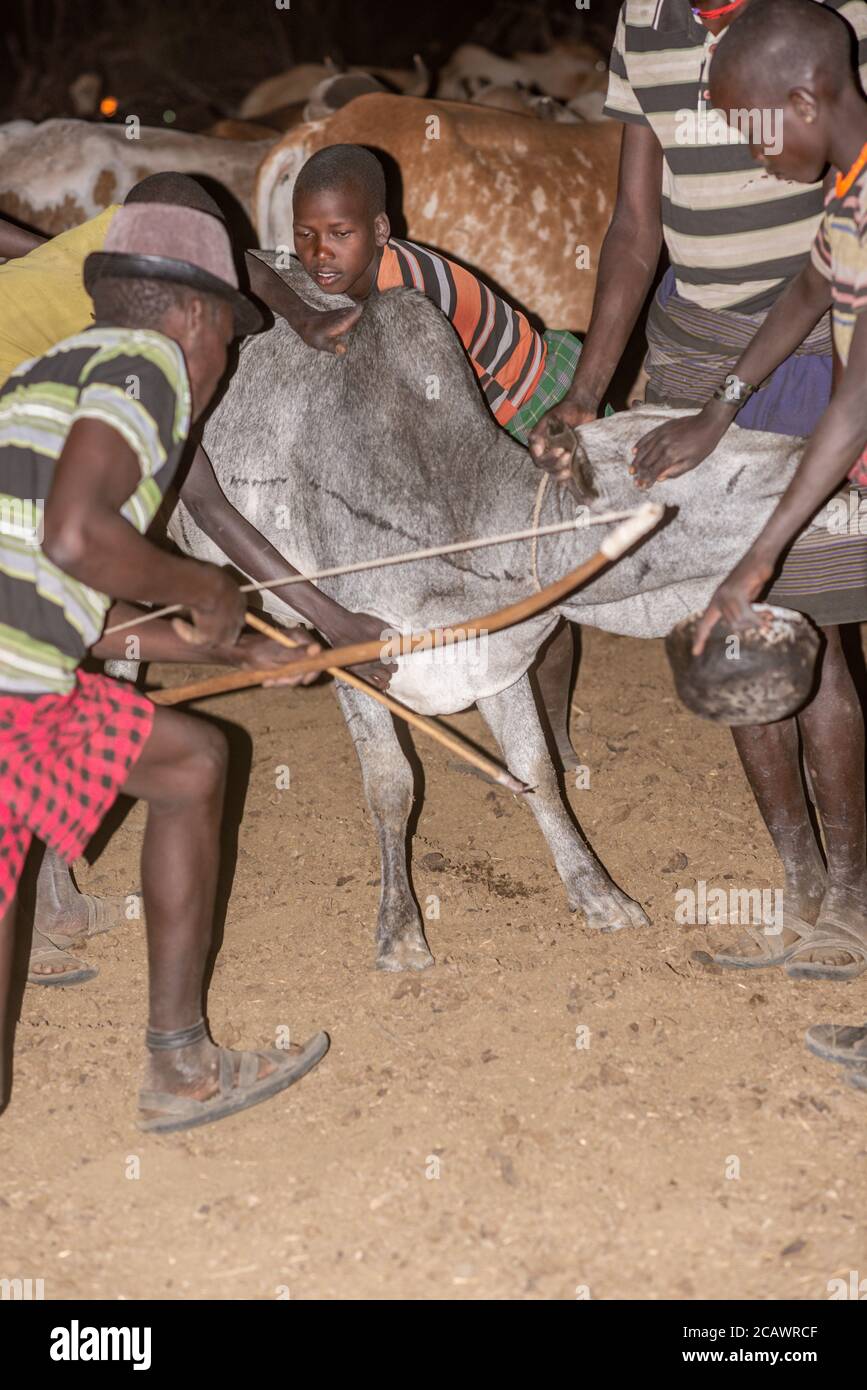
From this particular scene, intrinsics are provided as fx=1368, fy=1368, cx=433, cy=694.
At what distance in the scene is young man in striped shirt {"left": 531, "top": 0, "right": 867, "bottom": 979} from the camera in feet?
10.1

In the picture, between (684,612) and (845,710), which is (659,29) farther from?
(845,710)

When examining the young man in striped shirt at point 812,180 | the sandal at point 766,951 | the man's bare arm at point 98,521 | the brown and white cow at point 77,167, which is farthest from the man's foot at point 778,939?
the brown and white cow at point 77,167

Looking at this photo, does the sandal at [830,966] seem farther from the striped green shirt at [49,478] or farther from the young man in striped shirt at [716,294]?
the striped green shirt at [49,478]

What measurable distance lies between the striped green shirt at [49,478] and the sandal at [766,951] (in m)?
1.80

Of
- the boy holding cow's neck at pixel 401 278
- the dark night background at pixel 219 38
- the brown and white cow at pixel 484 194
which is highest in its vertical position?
the dark night background at pixel 219 38

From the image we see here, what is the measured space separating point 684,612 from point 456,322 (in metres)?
1.18

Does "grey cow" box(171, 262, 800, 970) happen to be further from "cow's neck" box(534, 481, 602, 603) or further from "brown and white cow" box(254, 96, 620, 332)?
"brown and white cow" box(254, 96, 620, 332)

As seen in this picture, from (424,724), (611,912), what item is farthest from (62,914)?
(611,912)

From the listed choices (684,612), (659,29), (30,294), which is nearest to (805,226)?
(659,29)

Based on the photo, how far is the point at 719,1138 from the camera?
110 inches

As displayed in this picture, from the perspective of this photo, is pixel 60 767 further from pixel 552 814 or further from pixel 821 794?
pixel 821 794

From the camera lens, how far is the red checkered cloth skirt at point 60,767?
2.56 metres

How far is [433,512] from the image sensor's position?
11.1ft

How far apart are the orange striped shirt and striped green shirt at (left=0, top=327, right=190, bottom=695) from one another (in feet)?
4.42
